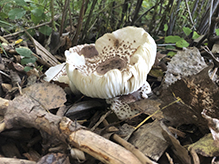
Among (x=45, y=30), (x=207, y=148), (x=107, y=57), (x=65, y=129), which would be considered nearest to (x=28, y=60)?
(x=45, y=30)

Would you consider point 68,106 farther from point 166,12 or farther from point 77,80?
point 166,12

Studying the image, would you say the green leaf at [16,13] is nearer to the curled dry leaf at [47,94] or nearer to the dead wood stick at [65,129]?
the curled dry leaf at [47,94]

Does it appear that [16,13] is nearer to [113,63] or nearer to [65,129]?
[113,63]

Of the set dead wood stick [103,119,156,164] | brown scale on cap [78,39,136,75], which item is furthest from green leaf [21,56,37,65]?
dead wood stick [103,119,156,164]

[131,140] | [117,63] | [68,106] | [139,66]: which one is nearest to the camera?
[131,140]

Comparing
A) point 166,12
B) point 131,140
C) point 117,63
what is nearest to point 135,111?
point 131,140

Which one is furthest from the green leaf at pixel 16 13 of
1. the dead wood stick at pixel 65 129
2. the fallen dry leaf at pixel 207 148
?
the fallen dry leaf at pixel 207 148

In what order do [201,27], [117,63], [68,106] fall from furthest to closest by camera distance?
[201,27], [117,63], [68,106]
